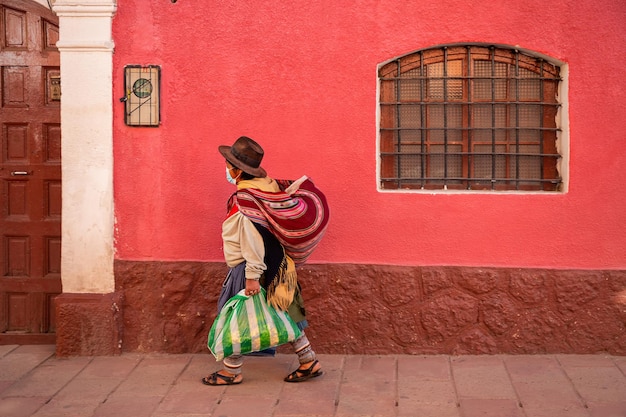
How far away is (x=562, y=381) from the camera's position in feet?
17.9

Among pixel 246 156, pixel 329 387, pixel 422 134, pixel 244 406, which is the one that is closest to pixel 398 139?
pixel 422 134

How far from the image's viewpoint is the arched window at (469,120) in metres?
6.14

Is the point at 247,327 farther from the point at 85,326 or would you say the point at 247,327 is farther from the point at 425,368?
the point at 85,326

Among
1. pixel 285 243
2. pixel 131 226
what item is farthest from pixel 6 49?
pixel 285 243

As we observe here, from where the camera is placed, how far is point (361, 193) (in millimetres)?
6113

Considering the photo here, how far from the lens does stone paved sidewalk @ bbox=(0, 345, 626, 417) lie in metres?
5.00

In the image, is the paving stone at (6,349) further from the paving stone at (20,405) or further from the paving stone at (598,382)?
the paving stone at (598,382)

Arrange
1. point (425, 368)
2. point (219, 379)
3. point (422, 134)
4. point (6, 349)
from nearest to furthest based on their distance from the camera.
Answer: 1. point (219, 379)
2. point (425, 368)
3. point (422, 134)
4. point (6, 349)

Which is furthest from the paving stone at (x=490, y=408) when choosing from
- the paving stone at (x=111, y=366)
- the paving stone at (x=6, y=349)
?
the paving stone at (x=6, y=349)

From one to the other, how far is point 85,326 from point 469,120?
333cm

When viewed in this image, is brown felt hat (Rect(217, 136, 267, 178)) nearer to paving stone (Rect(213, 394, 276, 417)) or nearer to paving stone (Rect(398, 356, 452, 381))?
paving stone (Rect(213, 394, 276, 417))

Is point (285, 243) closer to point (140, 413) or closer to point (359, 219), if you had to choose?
point (359, 219)

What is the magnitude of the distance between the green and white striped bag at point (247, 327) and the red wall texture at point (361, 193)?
0.87 m

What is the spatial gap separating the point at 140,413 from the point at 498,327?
271cm
